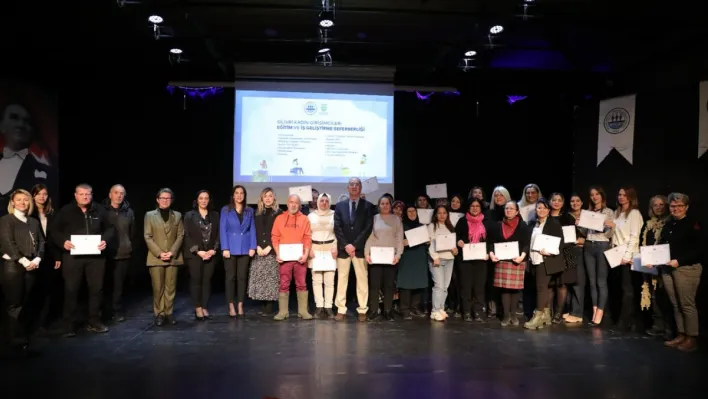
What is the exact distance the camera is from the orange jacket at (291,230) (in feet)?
16.7

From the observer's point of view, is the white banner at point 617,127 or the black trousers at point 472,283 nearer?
the black trousers at point 472,283

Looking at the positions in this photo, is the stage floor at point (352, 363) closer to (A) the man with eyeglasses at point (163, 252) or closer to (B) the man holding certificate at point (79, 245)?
(A) the man with eyeglasses at point (163, 252)

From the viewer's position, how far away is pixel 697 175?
17.6 ft

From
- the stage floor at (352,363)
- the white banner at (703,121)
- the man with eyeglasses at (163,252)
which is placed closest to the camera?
the stage floor at (352,363)

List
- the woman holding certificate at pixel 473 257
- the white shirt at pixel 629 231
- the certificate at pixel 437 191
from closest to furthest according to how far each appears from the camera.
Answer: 1. the white shirt at pixel 629 231
2. the woman holding certificate at pixel 473 257
3. the certificate at pixel 437 191

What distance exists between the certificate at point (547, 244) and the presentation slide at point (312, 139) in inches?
92.8

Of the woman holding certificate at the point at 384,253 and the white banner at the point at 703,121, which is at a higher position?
the white banner at the point at 703,121

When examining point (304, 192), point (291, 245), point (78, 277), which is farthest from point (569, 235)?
point (78, 277)

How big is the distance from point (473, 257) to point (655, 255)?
1.76 m

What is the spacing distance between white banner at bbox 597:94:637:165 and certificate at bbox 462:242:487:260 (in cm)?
287

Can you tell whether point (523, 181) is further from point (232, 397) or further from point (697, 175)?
point (232, 397)

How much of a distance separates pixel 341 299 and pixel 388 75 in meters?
3.41

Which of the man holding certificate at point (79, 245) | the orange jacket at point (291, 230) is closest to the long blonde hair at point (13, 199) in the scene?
the man holding certificate at point (79, 245)

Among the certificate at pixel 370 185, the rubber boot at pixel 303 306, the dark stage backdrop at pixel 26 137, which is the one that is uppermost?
the dark stage backdrop at pixel 26 137
